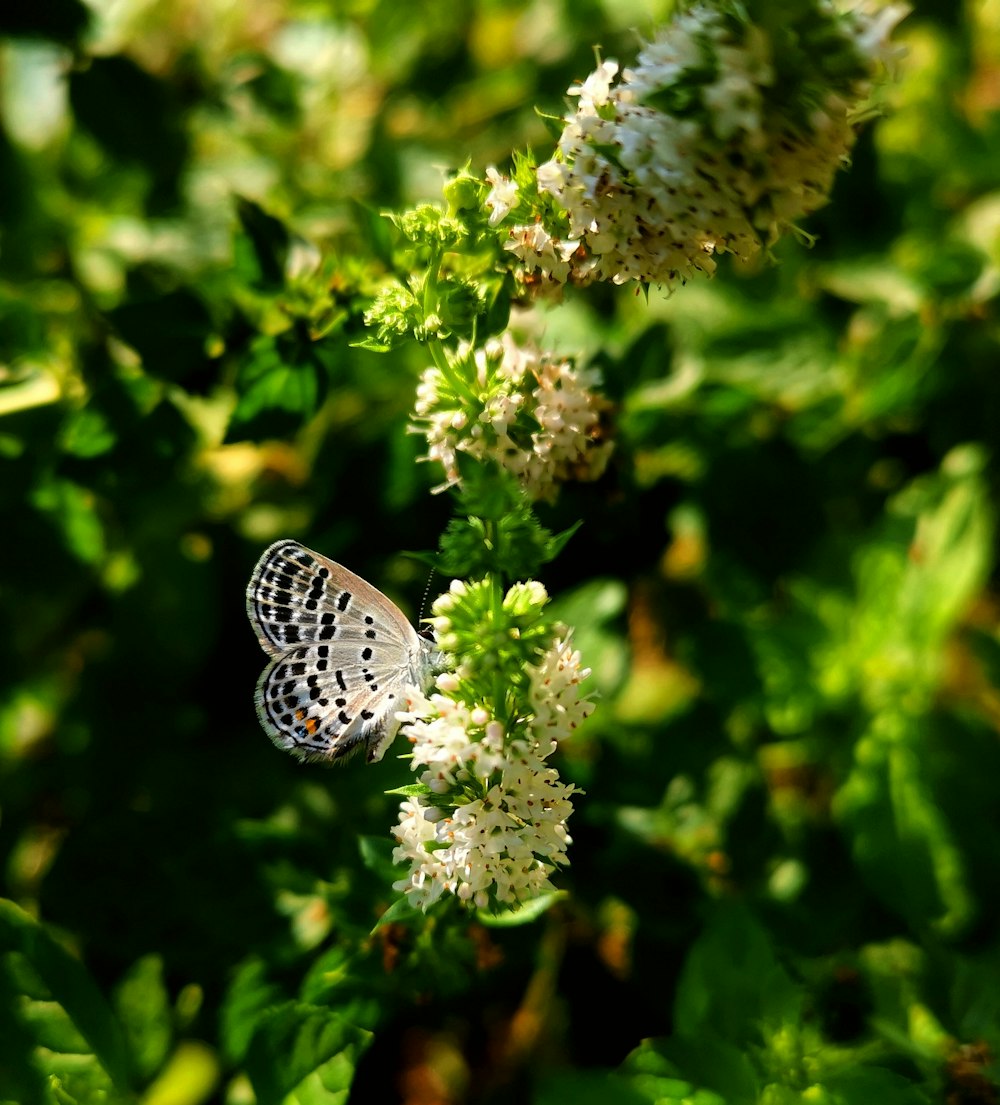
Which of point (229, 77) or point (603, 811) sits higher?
point (229, 77)

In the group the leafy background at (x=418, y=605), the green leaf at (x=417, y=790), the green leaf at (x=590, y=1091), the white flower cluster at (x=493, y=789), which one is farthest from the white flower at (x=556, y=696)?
the green leaf at (x=590, y=1091)

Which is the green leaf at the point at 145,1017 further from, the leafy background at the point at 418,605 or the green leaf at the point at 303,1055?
the green leaf at the point at 303,1055

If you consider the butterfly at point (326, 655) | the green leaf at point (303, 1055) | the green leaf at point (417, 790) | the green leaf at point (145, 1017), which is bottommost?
the green leaf at point (145, 1017)

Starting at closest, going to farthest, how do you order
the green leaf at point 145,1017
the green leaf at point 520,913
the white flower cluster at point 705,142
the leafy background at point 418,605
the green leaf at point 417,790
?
the white flower cluster at point 705,142
the green leaf at point 417,790
the green leaf at point 520,913
the leafy background at point 418,605
the green leaf at point 145,1017

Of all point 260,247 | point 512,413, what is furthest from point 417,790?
point 260,247

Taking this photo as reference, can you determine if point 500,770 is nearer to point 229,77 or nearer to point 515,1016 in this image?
point 515,1016

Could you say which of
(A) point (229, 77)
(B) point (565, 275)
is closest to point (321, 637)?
(B) point (565, 275)

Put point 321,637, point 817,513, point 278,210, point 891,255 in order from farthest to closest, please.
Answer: point 891,255
point 817,513
point 278,210
point 321,637
